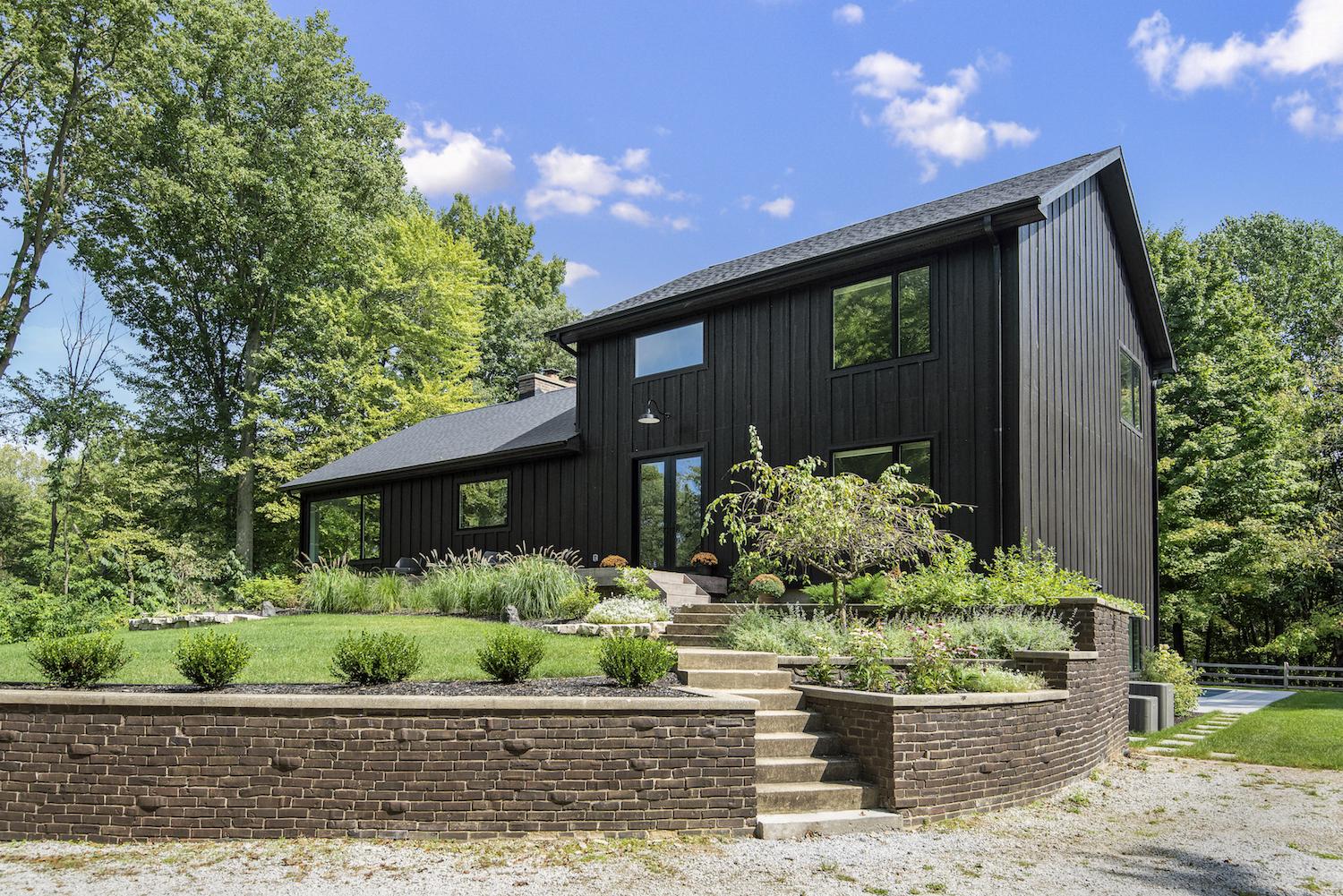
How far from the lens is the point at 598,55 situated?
50.8 feet

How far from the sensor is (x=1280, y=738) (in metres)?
10.6

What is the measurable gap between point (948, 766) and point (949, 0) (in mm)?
10066

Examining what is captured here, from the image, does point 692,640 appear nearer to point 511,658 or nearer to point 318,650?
point 511,658

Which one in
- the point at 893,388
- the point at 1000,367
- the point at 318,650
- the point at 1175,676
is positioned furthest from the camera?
the point at 1175,676

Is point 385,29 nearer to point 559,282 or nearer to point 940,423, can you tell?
point 940,423

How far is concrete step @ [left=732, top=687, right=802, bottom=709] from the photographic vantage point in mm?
7332

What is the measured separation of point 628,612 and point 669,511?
346 centimetres

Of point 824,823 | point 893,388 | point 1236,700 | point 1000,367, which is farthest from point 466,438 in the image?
point 1236,700

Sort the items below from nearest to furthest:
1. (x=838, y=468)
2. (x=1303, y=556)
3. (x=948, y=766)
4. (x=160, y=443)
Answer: (x=948, y=766)
(x=838, y=468)
(x=1303, y=556)
(x=160, y=443)

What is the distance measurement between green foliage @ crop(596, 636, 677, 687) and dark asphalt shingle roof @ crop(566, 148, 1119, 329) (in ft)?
22.0

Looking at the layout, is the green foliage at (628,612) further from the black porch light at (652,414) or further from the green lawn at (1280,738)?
the green lawn at (1280,738)

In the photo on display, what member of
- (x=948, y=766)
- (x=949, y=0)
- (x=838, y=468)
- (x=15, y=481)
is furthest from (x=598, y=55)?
(x=15, y=481)

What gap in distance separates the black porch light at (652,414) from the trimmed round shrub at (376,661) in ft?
24.4

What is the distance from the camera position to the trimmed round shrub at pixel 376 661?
6938mm
